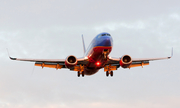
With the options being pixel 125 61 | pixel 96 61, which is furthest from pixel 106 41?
pixel 125 61

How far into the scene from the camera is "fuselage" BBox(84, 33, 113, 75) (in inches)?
1510

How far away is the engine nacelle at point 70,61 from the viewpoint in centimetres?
4016

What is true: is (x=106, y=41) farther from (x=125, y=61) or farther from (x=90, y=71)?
(x=90, y=71)


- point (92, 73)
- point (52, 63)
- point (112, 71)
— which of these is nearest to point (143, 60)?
point (112, 71)

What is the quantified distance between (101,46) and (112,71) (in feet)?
29.9

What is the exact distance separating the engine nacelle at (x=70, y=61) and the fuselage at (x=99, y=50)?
8.92 feet

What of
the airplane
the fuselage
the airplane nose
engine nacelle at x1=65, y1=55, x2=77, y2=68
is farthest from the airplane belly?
the airplane nose

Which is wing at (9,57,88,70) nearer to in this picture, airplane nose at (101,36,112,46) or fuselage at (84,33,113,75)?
fuselage at (84,33,113,75)

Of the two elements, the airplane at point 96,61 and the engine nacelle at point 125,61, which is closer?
the airplane at point 96,61

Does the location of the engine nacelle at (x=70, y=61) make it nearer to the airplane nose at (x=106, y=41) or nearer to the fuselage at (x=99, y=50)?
the fuselage at (x=99, y=50)

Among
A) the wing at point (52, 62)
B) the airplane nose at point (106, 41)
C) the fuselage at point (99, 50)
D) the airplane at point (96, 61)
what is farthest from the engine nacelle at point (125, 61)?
the wing at point (52, 62)

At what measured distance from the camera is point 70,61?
1624 inches

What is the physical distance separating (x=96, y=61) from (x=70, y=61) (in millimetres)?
3959

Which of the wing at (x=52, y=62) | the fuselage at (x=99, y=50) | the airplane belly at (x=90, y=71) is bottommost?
the airplane belly at (x=90, y=71)
